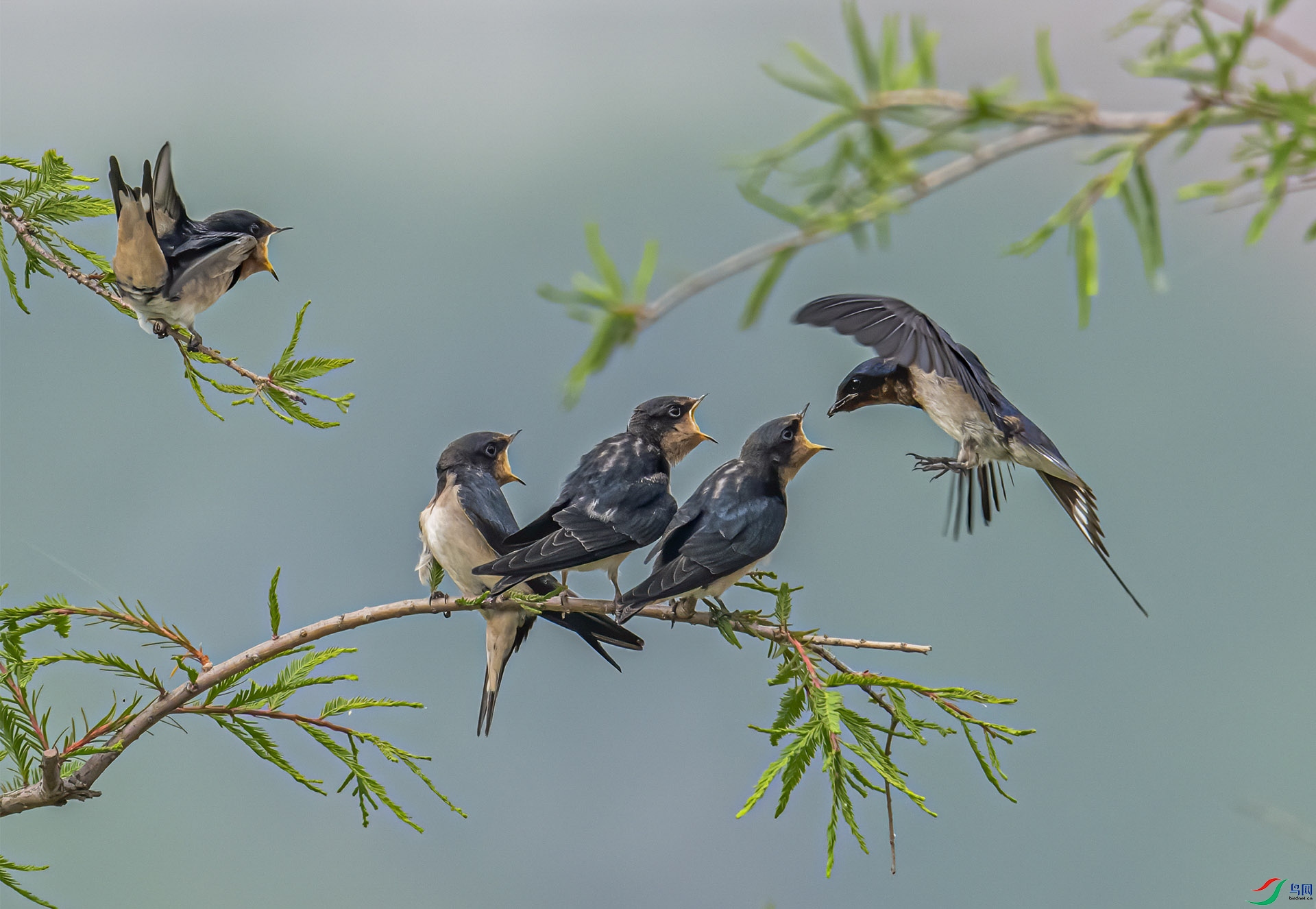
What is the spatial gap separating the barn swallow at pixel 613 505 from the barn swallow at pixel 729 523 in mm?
51

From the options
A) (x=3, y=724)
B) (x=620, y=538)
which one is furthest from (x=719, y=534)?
(x=3, y=724)

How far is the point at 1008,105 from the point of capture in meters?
0.61

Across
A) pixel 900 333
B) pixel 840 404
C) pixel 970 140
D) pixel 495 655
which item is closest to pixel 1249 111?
pixel 970 140

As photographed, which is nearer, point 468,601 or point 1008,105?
point 1008,105

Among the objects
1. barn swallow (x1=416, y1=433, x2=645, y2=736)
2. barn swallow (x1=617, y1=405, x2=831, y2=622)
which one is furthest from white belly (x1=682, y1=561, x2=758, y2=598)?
barn swallow (x1=416, y1=433, x2=645, y2=736)

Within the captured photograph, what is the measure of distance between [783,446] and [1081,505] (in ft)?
1.56

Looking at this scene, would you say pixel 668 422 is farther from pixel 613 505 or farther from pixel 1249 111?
pixel 1249 111

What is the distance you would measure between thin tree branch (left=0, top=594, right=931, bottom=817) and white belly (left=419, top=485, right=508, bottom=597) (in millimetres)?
132

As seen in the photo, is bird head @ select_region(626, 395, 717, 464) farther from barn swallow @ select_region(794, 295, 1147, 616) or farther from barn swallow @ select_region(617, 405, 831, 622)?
barn swallow @ select_region(794, 295, 1147, 616)

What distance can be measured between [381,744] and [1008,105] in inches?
54.5

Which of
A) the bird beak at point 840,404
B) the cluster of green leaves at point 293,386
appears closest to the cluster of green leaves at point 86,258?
the cluster of green leaves at point 293,386

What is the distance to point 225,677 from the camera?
163 centimetres

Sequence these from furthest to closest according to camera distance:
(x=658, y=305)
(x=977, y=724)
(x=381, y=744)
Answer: (x=381, y=744)
(x=977, y=724)
(x=658, y=305)

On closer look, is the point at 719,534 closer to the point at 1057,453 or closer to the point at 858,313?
the point at 858,313
